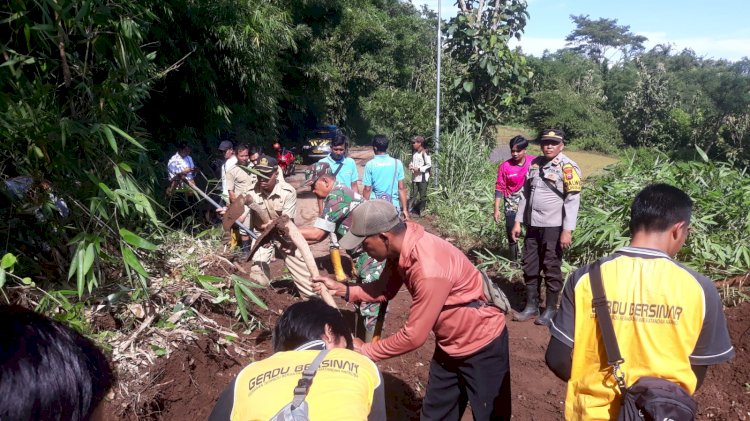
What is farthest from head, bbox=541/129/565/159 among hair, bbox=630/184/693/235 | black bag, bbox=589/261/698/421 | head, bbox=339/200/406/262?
black bag, bbox=589/261/698/421

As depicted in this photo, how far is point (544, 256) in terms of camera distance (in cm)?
519

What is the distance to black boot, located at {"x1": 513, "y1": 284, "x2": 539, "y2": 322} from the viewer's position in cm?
553

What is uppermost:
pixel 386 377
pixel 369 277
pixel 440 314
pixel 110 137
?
pixel 110 137

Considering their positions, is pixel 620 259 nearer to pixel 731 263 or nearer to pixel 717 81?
pixel 731 263

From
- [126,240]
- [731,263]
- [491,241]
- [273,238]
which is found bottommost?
[491,241]

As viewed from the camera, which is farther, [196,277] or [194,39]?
[194,39]

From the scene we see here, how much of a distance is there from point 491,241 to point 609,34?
283 ft

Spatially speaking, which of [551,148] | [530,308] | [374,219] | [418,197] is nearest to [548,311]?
[530,308]

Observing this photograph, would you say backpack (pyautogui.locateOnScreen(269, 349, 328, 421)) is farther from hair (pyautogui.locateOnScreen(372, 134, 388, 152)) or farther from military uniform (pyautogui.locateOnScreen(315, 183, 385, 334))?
hair (pyautogui.locateOnScreen(372, 134, 388, 152))

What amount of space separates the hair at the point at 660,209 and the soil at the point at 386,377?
2.40m

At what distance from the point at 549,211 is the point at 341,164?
258cm

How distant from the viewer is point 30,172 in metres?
3.40

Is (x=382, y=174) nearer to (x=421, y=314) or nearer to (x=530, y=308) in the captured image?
(x=530, y=308)

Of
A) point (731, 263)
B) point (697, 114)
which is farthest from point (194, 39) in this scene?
point (697, 114)
